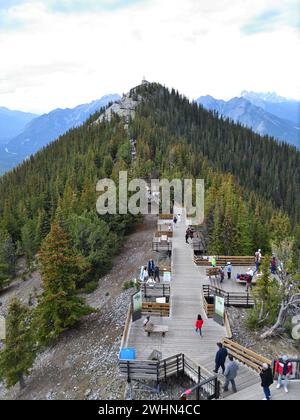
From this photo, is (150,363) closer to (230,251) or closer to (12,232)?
(230,251)

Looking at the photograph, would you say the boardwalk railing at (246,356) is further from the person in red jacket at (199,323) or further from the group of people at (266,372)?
the person in red jacket at (199,323)

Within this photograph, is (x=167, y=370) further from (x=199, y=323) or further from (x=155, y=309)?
(x=155, y=309)

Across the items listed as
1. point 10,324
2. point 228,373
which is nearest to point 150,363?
point 228,373

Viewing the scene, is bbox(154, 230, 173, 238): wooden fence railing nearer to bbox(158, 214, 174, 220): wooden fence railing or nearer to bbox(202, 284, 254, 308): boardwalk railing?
bbox(158, 214, 174, 220): wooden fence railing

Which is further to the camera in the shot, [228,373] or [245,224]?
[245,224]

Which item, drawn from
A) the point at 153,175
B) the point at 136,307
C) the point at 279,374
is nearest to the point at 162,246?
the point at 136,307

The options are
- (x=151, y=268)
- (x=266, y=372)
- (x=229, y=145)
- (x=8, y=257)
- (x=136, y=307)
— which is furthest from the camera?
(x=229, y=145)

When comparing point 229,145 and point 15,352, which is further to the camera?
point 229,145
